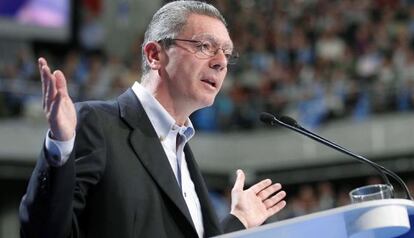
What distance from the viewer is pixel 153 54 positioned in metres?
2.70

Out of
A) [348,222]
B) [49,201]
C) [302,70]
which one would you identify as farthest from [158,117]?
[302,70]

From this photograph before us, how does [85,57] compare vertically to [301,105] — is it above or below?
above

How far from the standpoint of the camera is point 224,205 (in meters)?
9.52

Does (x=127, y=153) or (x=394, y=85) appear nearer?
(x=127, y=153)

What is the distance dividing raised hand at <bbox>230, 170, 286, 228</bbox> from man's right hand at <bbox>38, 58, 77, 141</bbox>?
2.42ft

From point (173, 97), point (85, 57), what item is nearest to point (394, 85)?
point (85, 57)

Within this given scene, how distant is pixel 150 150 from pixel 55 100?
0.49m

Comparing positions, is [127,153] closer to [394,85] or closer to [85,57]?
[394,85]

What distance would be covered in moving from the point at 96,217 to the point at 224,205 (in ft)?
24.0

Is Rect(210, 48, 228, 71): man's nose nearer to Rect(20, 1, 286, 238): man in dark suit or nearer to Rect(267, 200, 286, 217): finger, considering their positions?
Rect(20, 1, 286, 238): man in dark suit

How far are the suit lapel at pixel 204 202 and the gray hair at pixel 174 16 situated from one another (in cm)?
30

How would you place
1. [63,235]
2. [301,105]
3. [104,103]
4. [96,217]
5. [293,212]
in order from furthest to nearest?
[301,105] → [293,212] → [104,103] → [96,217] → [63,235]

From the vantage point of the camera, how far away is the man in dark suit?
2.05m

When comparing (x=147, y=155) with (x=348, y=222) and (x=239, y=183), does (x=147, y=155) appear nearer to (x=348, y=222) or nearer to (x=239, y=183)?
(x=239, y=183)
